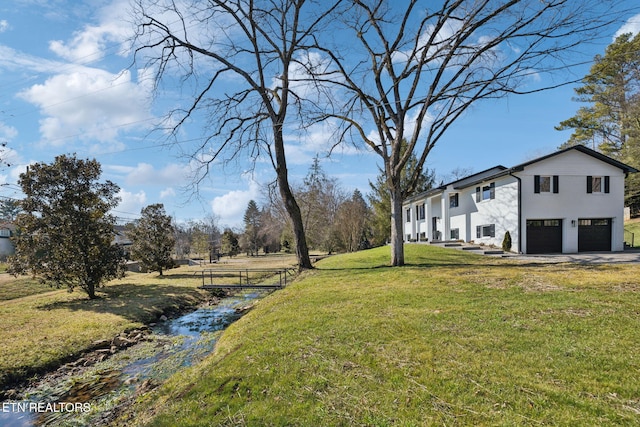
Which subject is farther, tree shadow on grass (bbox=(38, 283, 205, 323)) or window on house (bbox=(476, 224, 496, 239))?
window on house (bbox=(476, 224, 496, 239))

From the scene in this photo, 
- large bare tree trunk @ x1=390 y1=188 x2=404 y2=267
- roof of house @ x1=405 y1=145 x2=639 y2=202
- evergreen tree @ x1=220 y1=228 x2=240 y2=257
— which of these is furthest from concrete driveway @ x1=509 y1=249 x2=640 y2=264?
evergreen tree @ x1=220 y1=228 x2=240 y2=257

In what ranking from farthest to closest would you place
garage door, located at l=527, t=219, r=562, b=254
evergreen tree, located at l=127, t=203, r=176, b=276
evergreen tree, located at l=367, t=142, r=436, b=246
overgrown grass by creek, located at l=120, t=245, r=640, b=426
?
evergreen tree, located at l=367, t=142, r=436, b=246 → evergreen tree, located at l=127, t=203, r=176, b=276 → garage door, located at l=527, t=219, r=562, b=254 → overgrown grass by creek, located at l=120, t=245, r=640, b=426

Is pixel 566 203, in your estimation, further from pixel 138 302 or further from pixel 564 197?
pixel 138 302

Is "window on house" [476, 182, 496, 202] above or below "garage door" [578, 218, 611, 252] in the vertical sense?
above

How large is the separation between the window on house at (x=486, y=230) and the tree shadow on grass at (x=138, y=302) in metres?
18.0

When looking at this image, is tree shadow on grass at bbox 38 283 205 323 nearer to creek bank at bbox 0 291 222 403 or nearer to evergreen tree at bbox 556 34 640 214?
creek bank at bbox 0 291 222 403

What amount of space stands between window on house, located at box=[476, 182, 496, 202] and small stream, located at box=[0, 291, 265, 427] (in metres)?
18.5

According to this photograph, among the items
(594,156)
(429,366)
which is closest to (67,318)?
(429,366)

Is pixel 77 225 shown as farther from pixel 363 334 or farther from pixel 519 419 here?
pixel 519 419

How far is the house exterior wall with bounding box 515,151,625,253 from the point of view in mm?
18344

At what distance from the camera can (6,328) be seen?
912cm

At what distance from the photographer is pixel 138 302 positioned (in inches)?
513

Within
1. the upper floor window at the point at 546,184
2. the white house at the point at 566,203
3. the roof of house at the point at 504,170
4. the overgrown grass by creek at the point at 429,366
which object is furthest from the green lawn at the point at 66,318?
the upper floor window at the point at 546,184

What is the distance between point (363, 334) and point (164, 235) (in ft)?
67.6
